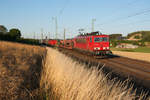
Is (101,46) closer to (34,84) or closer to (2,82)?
(34,84)

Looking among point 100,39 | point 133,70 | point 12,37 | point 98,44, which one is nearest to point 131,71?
point 133,70

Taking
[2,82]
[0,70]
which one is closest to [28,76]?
[0,70]

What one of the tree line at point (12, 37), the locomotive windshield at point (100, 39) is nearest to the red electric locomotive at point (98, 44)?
the locomotive windshield at point (100, 39)

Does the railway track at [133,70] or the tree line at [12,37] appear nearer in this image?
the railway track at [133,70]

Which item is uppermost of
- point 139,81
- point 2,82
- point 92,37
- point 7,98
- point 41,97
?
point 92,37

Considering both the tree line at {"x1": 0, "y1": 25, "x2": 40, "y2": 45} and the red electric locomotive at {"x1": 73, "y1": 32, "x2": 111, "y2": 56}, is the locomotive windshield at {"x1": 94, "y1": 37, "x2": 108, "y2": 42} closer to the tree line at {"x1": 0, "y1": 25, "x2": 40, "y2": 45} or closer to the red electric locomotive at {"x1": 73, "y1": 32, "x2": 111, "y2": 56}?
the red electric locomotive at {"x1": 73, "y1": 32, "x2": 111, "y2": 56}

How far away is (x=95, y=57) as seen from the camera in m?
17.6

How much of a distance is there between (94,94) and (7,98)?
168cm

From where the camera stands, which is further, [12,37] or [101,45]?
[12,37]

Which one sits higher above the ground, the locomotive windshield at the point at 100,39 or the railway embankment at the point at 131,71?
the locomotive windshield at the point at 100,39

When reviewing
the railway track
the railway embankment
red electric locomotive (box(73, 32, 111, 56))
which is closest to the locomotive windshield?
red electric locomotive (box(73, 32, 111, 56))

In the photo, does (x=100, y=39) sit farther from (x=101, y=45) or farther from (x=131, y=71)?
(x=131, y=71)

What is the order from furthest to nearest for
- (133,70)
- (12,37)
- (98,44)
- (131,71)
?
(12,37) → (98,44) → (133,70) → (131,71)

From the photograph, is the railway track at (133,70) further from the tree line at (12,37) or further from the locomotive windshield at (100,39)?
the tree line at (12,37)
